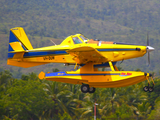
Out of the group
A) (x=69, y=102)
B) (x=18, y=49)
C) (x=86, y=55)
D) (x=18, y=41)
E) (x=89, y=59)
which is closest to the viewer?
(x=86, y=55)

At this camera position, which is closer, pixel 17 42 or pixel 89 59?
pixel 89 59

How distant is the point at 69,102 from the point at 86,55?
2699 cm

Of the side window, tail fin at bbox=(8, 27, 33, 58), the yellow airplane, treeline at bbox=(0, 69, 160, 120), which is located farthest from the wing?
treeline at bbox=(0, 69, 160, 120)

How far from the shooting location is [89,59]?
71.1ft

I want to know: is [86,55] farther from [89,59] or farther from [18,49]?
[18,49]

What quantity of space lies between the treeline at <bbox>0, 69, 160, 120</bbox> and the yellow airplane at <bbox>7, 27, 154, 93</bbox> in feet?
66.6

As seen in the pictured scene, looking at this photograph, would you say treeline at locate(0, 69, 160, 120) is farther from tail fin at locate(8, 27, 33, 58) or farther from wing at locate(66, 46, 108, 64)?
wing at locate(66, 46, 108, 64)

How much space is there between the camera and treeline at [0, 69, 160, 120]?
Answer: 144 feet

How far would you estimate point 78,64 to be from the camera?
22750 millimetres

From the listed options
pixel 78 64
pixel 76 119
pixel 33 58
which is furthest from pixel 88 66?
pixel 76 119

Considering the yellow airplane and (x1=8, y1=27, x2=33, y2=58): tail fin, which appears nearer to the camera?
the yellow airplane

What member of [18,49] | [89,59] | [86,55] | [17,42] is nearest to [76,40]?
[89,59]

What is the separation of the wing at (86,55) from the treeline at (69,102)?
2125cm

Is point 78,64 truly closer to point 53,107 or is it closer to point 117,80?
point 117,80
